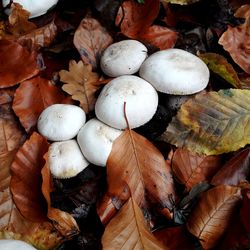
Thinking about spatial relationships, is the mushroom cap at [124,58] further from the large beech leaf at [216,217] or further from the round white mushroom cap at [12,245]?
the round white mushroom cap at [12,245]

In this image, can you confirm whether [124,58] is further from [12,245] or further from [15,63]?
[12,245]

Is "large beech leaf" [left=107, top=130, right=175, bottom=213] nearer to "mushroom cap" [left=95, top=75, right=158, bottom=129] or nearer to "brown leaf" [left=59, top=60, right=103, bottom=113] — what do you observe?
"mushroom cap" [left=95, top=75, right=158, bottom=129]

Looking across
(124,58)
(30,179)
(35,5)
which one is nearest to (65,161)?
(30,179)

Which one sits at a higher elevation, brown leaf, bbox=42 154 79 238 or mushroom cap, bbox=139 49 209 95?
mushroom cap, bbox=139 49 209 95

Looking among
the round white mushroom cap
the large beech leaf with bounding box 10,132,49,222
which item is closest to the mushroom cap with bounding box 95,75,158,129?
the large beech leaf with bounding box 10,132,49,222

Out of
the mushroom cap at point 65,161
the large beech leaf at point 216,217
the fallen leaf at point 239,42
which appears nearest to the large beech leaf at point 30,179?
the mushroom cap at point 65,161
